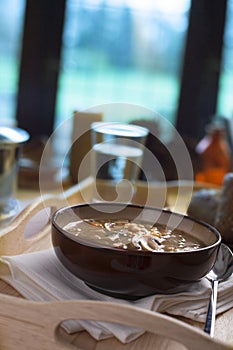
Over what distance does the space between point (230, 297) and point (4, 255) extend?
33 centimetres

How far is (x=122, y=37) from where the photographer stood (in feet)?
7.66

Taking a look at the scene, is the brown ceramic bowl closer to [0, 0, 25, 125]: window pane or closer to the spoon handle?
the spoon handle

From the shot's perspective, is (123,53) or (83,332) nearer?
(83,332)

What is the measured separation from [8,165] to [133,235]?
567 millimetres

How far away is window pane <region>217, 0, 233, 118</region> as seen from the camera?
2.30 meters

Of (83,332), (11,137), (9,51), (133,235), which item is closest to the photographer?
(83,332)

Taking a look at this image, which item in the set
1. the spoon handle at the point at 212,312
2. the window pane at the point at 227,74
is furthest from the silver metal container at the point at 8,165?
the window pane at the point at 227,74

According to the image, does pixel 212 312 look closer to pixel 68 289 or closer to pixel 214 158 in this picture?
pixel 68 289

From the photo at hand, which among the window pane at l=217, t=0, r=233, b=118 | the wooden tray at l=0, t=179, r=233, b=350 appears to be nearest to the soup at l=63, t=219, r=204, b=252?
the wooden tray at l=0, t=179, r=233, b=350

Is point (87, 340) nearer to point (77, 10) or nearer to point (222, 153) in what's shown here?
point (222, 153)

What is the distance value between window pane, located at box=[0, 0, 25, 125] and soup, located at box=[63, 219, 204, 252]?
1.49 m

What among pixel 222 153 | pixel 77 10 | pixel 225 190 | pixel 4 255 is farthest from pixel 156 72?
pixel 4 255

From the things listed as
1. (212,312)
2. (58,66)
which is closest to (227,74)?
(58,66)

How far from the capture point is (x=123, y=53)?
2.35 metres
